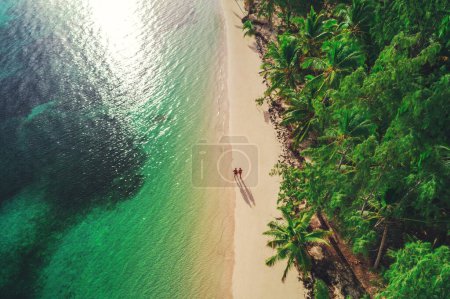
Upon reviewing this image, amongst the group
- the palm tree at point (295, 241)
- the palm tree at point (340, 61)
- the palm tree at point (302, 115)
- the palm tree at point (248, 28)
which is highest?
the palm tree at point (248, 28)

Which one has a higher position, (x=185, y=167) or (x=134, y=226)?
(x=185, y=167)

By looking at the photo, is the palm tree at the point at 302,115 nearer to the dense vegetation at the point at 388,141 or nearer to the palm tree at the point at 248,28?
the dense vegetation at the point at 388,141

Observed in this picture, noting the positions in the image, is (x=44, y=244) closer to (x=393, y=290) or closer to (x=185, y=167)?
(x=185, y=167)

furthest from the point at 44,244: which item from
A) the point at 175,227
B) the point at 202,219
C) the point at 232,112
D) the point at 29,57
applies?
the point at 29,57

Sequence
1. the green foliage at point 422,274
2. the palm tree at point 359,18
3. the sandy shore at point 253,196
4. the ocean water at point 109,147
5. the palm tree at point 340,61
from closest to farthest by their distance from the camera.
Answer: the green foliage at point 422,274
the sandy shore at point 253,196
the palm tree at point 340,61
the ocean water at point 109,147
the palm tree at point 359,18

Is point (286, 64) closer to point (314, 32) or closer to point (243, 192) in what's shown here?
point (314, 32)

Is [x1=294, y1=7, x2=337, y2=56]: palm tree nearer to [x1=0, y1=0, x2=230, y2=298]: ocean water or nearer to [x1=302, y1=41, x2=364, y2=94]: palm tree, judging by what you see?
[x1=302, y1=41, x2=364, y2=94]: palm tree

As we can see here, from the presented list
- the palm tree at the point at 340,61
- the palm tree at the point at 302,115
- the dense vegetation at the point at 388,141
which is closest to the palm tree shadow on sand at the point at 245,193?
the dense vegetation at the point at 388,141
